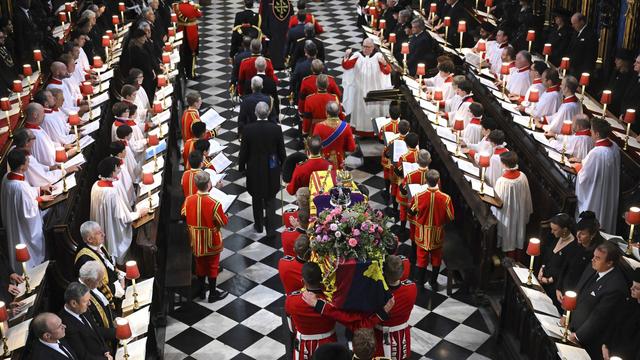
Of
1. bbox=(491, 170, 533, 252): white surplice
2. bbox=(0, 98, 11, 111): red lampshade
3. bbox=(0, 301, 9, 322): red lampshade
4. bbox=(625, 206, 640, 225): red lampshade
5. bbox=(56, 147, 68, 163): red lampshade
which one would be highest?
bbox=(0, 98, 11, 111): red lampshade

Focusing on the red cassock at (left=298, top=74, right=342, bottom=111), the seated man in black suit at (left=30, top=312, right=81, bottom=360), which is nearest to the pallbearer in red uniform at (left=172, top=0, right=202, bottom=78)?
the red cassock at (left=298, top=74, right=342, bottom=111)

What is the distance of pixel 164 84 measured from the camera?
13.6 m

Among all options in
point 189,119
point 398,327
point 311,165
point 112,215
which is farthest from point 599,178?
point 112,215

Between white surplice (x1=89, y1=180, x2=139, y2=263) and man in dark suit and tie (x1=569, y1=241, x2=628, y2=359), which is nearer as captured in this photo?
man in dark suit and tie (x1=569, y1=241, x2=628, y2=359)

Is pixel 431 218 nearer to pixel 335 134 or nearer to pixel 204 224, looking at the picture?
pixel 335 134

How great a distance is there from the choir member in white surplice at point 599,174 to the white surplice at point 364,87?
485cm

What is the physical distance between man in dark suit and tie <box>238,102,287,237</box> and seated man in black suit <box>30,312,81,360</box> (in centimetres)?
→ 492

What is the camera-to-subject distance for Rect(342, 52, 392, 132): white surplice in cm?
1488

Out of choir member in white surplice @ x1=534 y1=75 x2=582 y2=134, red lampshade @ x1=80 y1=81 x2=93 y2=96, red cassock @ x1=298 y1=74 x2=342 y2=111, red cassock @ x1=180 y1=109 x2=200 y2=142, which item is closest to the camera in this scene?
choir member in white surplice @ x1=534 y1=75 x2=582 y2=134

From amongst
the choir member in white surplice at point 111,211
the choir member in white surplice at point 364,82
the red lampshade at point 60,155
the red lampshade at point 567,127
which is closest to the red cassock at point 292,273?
the choir member in white surplice at point 111,211

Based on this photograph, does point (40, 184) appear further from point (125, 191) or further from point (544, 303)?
point (544, 303)

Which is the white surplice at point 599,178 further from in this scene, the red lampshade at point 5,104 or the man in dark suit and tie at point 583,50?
the red lampshade at point 5,104

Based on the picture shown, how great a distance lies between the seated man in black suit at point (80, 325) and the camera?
7570 millimetres

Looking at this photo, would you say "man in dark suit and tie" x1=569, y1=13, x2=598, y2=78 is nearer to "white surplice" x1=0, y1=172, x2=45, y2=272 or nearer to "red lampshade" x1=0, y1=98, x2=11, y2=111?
"red lampshade" x1=0, y1=98, x2=11, y2=111
